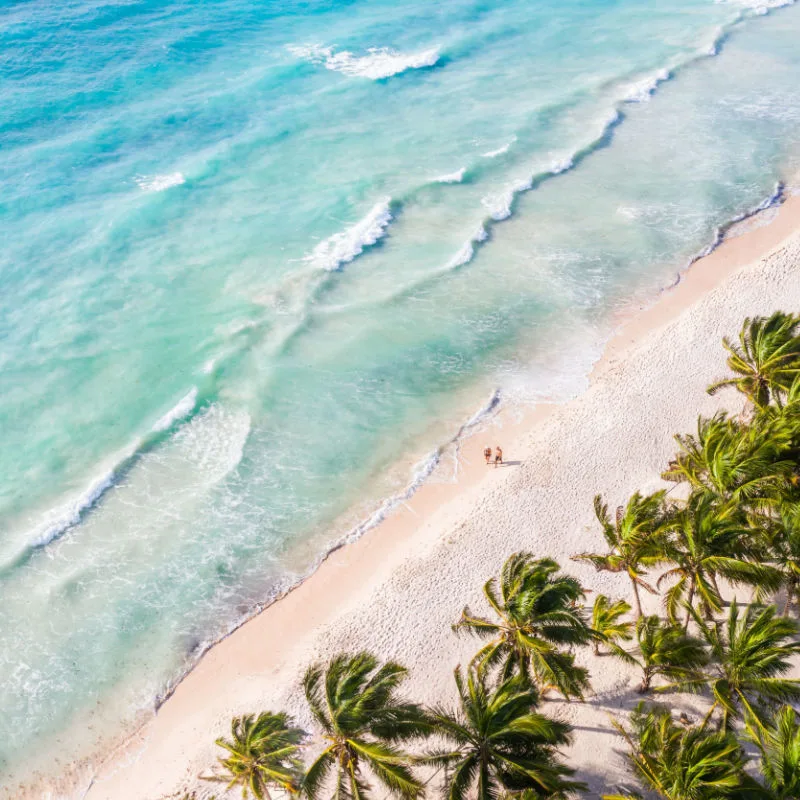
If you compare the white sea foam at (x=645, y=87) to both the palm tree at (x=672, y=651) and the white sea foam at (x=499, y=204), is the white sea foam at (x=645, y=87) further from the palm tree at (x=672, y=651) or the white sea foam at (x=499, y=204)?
the palm tree at (x=672, y=651)

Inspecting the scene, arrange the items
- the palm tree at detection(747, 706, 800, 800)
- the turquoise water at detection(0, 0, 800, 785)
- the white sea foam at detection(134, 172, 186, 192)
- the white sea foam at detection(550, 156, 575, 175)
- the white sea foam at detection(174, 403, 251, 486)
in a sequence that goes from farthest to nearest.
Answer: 1. the white sea foam at detection(550, 156, 575, 175)
2. the white sea foam at detection(134, 172, 186, 192)
3. the white sea foam at detection(174, 403, 251, 486)
4. the turquoise water at detection(0, 0, 800, 785)
5. the palm tree at detection(747, 706, 800, 800)

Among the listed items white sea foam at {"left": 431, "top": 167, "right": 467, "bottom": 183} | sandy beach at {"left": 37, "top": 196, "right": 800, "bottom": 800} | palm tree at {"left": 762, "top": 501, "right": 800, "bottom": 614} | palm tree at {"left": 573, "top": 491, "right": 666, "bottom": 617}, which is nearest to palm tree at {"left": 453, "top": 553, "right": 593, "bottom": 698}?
palm tree at {"left": 573, "top": 491, "right": 666, "bottom": 617}

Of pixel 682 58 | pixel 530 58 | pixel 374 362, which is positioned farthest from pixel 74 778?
→ pixel 682 58

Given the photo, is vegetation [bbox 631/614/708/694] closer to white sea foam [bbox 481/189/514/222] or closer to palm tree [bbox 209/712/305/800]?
palm tree [bbox 209/712/305/800]

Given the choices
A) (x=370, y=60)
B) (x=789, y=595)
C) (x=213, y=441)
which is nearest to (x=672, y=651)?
(x=789, y=595)

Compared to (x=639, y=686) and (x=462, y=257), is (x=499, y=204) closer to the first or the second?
(x=462, y=257)

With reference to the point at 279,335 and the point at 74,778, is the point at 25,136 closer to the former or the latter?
the point at 279,335
